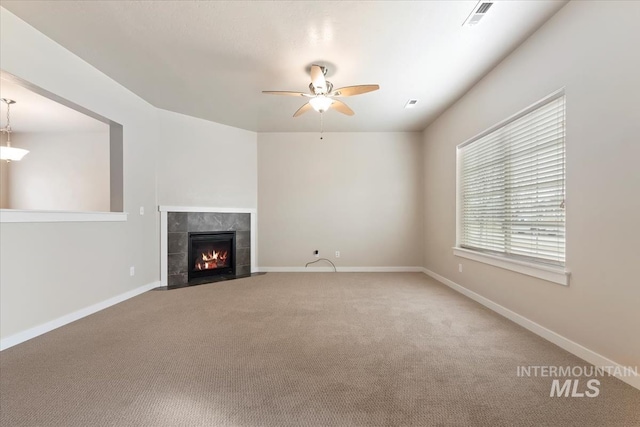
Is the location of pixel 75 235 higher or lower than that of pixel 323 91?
lower

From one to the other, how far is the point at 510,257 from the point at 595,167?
1.26 metres

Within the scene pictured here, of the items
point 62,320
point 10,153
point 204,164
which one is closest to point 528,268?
point 62,320

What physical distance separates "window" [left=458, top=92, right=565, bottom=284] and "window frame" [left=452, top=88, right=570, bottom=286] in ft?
0.05

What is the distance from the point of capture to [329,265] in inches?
215

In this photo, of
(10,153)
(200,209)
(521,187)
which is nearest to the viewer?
(521,187)

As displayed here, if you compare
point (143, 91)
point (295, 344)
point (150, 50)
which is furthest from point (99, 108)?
point (295, 344)

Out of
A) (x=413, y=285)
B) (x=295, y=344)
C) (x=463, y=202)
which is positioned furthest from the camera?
(x=413, y=285)

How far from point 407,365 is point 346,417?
0.71 meters

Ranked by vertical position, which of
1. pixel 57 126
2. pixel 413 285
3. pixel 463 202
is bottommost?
pixel 413 285

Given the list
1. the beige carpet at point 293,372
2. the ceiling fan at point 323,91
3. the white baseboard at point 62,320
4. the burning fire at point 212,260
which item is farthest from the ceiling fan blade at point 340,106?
the white baseboard at point 62,320

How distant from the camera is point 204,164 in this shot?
4.81 metres

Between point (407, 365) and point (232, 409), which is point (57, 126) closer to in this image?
point (232, 409)

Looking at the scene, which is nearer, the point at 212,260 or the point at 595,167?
the point at 595,167

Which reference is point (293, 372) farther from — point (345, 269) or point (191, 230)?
point (345, 269)
